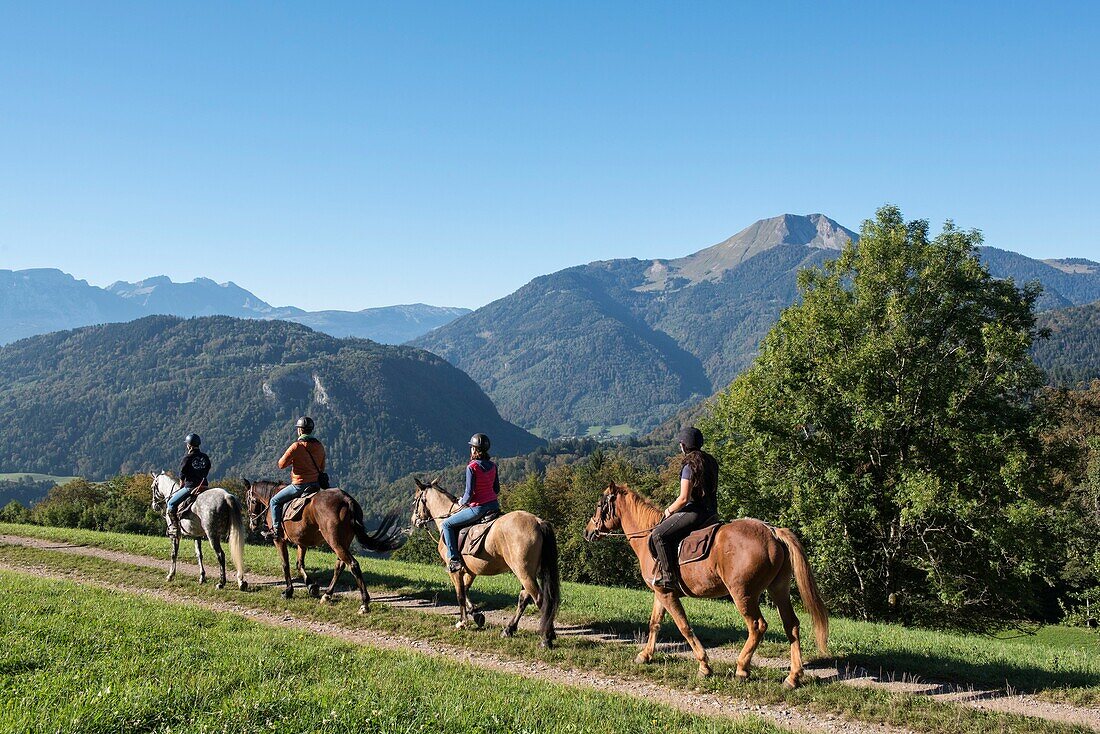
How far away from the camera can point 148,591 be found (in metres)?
15.9

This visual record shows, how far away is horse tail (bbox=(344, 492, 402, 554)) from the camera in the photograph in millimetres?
14562

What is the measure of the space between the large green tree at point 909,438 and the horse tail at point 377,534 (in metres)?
13.7

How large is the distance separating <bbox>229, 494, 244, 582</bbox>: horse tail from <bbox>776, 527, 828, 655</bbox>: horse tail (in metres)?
12.3

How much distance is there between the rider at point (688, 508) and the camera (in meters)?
10.3

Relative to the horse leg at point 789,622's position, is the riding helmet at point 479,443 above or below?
above

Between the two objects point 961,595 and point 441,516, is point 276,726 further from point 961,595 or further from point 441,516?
point 961,595

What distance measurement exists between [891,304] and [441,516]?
17.8 metres

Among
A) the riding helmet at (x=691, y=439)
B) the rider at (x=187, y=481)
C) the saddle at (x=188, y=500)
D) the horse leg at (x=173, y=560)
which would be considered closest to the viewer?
the riding helmet at (x=691, y=439)

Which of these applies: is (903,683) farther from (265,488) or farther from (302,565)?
(265,488)

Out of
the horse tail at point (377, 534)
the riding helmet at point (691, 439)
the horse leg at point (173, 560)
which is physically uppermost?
the riding helmet at point (691, 439)

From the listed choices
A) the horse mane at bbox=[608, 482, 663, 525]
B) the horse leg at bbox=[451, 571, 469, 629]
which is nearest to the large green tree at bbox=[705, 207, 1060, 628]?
the horse mane at bbox=[608, 482, 663, 525]

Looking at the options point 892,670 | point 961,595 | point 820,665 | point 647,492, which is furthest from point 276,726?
point 647,492

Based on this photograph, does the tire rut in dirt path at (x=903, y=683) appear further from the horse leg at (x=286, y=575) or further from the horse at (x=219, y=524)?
the horse at (x=219, y=524)

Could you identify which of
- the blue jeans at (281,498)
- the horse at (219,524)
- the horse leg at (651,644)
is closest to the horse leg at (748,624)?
the horse leg at (651,644)
